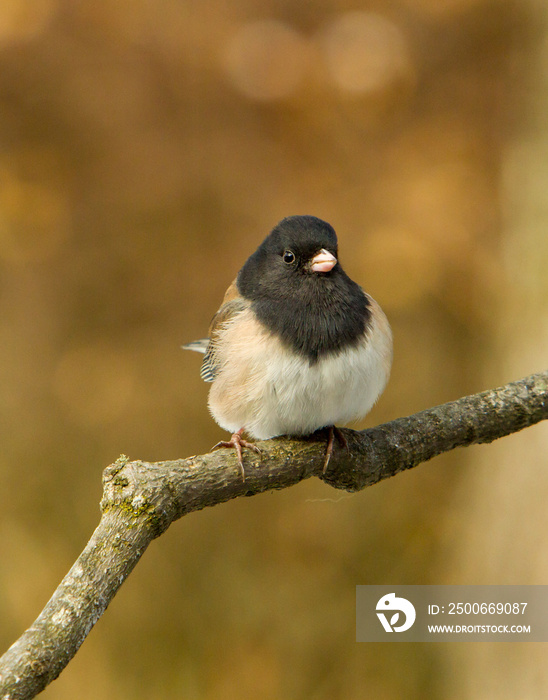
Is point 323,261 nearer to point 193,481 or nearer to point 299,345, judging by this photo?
point 299,345

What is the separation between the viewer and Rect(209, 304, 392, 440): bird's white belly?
147 cm

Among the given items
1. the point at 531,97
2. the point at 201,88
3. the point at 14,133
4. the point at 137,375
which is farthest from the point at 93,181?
the point at 531,97

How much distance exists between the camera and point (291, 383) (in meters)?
1.46

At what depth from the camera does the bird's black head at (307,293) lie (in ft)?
4.85

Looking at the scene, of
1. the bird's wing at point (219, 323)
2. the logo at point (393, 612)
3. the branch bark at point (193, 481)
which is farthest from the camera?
the logo at point (393, 612)

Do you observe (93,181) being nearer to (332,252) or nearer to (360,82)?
(360,82)

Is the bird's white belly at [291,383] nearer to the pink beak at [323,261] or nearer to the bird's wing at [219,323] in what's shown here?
the bird's wing at [219,323]

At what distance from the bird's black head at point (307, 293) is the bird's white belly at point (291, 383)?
0.10ft

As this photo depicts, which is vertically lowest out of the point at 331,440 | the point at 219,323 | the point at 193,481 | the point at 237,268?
the point at 193,481

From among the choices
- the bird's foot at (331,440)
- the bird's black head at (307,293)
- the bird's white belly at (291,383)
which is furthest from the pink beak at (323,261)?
the bird's foot at (331,440)

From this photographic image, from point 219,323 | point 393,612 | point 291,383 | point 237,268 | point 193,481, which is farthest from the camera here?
point 237,268

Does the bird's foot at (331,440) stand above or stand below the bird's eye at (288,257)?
below

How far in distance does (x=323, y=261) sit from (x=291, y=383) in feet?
0.90

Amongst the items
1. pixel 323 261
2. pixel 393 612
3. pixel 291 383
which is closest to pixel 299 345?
pixel 291 383
